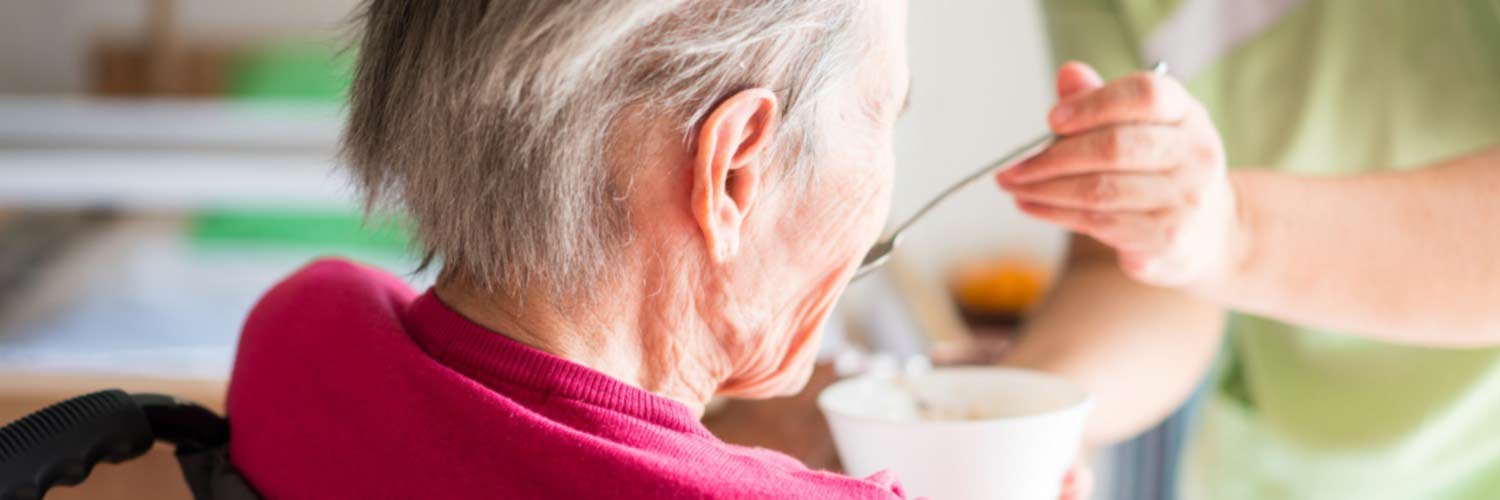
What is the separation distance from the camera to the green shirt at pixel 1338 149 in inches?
42.3

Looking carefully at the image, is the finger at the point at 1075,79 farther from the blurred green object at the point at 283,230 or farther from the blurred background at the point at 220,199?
the blurred green object at the point at 283,230

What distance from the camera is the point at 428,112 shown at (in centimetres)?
66

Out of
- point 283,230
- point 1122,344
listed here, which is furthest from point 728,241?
point 283,230

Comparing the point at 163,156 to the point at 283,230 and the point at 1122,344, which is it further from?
the point at 1122,344

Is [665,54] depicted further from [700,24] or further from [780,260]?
[780,260]

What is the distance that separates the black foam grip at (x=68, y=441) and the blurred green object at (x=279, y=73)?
8.38ft

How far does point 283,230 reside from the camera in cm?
270

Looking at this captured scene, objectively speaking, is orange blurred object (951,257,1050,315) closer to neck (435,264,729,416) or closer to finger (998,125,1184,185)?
finger (998,125,1184,185)

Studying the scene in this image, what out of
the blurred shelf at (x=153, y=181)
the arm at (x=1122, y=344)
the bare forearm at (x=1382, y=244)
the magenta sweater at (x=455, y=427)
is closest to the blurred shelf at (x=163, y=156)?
the blurred shelf at (x=153, y=181)

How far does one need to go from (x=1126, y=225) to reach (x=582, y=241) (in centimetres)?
37

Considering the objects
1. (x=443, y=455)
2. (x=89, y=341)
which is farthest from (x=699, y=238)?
(x=89, y=341)

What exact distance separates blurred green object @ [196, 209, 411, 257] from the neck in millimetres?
1914

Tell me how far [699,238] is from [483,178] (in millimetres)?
112

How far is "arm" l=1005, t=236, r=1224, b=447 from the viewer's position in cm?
111
